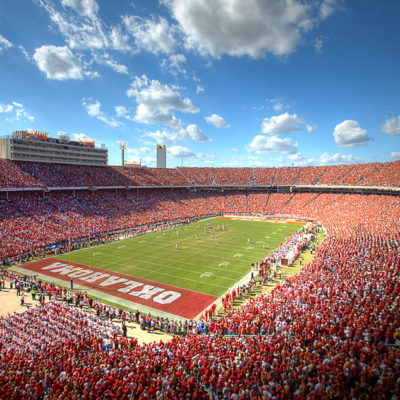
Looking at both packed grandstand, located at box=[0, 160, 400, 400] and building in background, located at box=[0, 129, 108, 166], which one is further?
building in background, located at box=[0, 129, 108, 166]

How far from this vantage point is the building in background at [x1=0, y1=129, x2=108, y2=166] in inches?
1945

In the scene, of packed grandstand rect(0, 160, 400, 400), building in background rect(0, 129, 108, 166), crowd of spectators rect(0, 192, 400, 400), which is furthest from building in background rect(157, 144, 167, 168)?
crowd of spectators rect(0, 192, 400, 400)

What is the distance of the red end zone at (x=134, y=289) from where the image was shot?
16420mm

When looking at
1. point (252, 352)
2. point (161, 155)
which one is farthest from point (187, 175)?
point (252, 352)

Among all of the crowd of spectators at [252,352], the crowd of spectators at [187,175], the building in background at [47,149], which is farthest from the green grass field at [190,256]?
the building in background at [47,149]

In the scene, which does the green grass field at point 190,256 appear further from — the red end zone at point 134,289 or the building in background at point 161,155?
the building in background at point 161,155

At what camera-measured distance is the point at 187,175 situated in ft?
222

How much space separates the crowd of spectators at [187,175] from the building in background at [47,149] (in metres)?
5.99

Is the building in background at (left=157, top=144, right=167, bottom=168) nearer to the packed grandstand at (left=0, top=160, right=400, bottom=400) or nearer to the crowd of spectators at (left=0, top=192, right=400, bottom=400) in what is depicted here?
the packed grandstand at (left=0, top=160, right=400, bottom=400)

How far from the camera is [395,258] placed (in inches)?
655

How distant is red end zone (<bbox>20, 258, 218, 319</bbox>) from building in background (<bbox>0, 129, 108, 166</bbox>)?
1178 inches

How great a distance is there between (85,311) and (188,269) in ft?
29.0

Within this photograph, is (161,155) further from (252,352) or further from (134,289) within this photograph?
(252,352)

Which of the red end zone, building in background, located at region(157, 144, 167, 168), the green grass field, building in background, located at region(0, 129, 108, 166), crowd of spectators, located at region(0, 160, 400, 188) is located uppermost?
building in background, located at region(157, 144, 167, 168)
